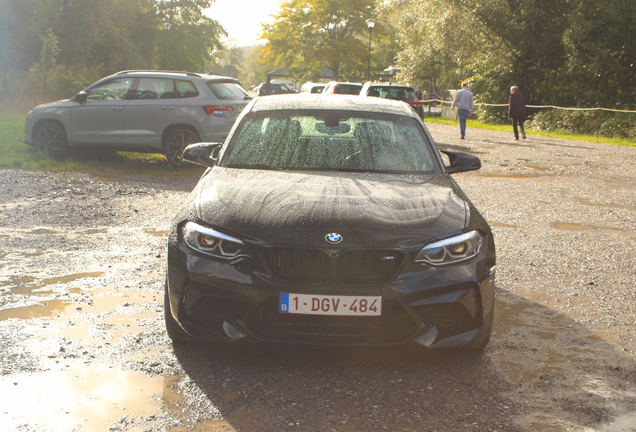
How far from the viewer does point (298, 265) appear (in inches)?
131

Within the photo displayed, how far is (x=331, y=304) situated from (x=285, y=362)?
0.62 metres

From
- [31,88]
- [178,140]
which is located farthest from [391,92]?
[31,88]

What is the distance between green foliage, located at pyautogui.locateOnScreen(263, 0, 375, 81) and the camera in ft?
198

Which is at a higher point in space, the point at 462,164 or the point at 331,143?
the point at 331,143

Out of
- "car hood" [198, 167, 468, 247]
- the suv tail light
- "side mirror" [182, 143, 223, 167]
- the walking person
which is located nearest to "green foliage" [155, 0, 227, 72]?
the walking person

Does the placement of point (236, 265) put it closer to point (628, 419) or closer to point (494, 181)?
point (628, 419)

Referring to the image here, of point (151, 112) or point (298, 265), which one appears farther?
point (151, 112)

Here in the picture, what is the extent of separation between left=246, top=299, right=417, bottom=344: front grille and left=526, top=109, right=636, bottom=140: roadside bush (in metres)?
21.5

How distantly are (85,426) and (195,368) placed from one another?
2.52 ft

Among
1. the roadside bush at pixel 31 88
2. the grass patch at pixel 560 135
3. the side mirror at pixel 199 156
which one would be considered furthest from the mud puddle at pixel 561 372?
the roadside bush at pixel 31 88

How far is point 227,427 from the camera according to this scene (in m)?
2.91

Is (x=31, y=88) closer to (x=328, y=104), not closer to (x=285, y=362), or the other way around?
(x=328, y=104)

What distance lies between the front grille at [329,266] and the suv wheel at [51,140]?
10696mm

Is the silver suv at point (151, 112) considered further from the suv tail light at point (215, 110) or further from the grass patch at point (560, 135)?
the grass patch at point (560, 135)
